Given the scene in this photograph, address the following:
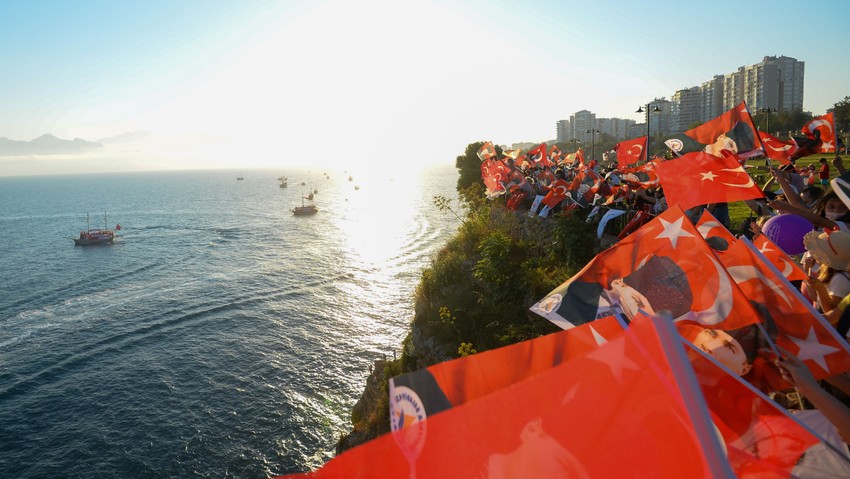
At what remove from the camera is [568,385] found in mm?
2705

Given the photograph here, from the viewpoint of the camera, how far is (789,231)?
7715mm

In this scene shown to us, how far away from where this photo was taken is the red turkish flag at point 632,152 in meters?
18.9

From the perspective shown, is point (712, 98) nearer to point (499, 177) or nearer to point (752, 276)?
point (499, 177)

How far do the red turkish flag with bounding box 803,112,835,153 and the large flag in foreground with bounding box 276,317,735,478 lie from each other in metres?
11.5

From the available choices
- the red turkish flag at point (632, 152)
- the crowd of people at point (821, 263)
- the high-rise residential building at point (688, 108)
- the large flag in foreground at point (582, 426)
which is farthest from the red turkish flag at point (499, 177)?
the high-rise residential building at point (688, 108)

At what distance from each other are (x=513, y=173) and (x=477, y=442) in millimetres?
22731

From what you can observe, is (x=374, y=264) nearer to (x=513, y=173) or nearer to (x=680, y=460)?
(x=513, y=173)

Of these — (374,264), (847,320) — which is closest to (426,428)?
(847,320)

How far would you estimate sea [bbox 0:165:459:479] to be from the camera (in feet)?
83.4

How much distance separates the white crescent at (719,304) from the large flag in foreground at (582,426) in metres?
2.40

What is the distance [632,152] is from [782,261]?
13794 millimetres

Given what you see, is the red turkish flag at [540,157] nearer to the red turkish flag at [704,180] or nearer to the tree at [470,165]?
the tree at [470,165]

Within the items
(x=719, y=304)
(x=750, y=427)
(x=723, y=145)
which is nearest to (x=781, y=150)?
(x=723, y=145)

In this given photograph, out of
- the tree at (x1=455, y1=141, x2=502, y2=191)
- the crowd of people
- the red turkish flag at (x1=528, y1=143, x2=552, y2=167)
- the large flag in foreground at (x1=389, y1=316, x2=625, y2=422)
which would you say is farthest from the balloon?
the tree at (x1=455, y1=141, x2=502, y2=191)
